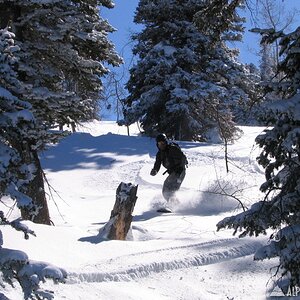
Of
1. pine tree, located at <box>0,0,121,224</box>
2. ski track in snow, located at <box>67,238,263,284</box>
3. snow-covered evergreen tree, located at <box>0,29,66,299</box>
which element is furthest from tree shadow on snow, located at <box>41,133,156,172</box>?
snow-covered evergreen tree, located at <box>0,29,66,299</box>

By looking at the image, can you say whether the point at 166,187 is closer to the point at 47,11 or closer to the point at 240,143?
the point at 47,11

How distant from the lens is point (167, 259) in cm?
527

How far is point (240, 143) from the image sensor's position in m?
20.4

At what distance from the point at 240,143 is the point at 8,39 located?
17.9 metres

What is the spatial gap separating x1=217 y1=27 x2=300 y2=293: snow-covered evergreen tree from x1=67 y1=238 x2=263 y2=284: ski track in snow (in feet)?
4.80

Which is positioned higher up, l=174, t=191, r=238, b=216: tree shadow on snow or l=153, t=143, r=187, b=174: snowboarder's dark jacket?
l=153, t=143, r=187, b=174: snowboarder's dark jacket

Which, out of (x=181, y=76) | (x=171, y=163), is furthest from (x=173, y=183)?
(x=181, y=76)

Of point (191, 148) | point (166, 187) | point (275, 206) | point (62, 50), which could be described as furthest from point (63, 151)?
point (275, 206)

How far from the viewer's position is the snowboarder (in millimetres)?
10031

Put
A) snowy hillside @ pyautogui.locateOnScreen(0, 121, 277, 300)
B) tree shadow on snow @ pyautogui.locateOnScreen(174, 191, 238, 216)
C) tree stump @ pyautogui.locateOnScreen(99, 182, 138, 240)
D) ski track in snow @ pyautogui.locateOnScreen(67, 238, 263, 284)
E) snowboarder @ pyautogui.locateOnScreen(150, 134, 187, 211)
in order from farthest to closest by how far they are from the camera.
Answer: snowboarder @ pyautogui.locateOnScreen(150, 134, 187, 211)
tree shadow on snow @ pyautogui.locateOnScreen(174, 191, 238, 216)
tree stump @ pyautogui.locateOnScreen(99, 182, 138, 240)
ski track in snow @ pyautogui.locateOnScreen(67, 238, 263, 284)
snowy hillside @ pyautogui.locateOnScreen(0, 121, 277, 300)

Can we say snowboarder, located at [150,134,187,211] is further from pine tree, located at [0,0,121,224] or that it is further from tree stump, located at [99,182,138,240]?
tree stump, located at [99,182,138,240]

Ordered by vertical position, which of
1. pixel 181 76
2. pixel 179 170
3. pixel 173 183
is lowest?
pixel 173 183

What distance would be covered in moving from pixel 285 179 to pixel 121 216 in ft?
10.7

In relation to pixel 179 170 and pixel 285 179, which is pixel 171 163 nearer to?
pixel 179 170
